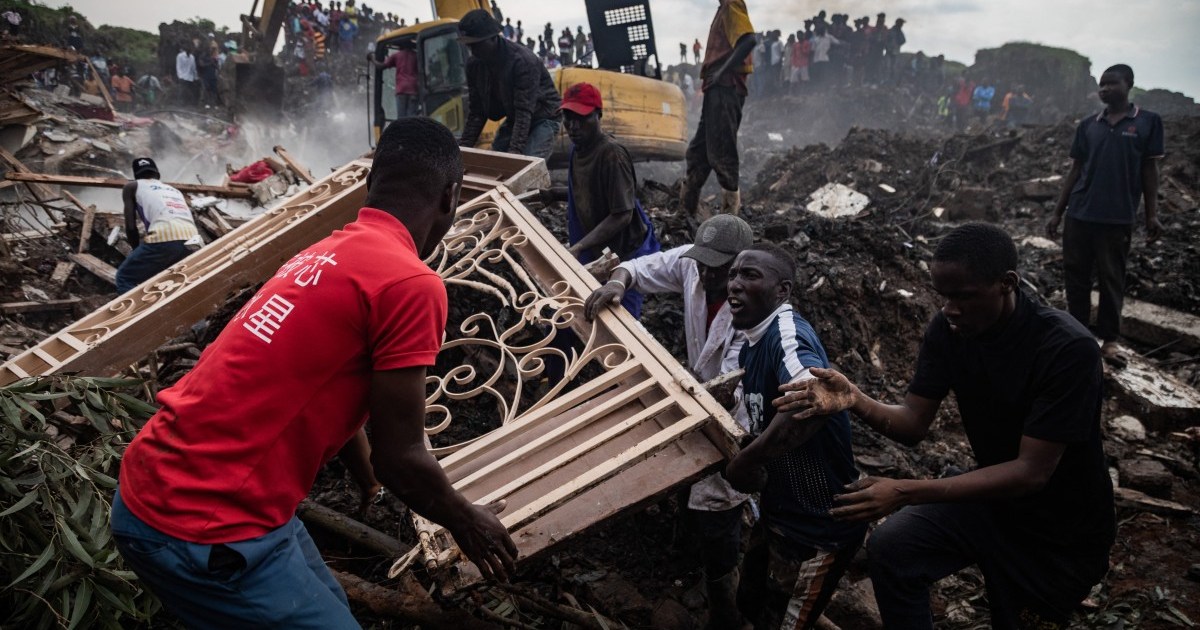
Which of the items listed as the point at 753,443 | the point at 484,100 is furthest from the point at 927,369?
the point at 484,100

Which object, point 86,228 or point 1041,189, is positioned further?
point 1041,189

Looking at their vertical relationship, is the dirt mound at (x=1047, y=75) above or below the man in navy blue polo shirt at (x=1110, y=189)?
above

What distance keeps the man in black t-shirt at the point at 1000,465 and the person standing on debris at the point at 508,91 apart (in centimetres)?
388

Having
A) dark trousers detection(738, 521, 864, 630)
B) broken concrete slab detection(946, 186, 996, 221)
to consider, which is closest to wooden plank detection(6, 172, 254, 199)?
dark trousers detection(738, 521, 864, 630)

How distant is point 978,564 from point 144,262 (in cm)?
590

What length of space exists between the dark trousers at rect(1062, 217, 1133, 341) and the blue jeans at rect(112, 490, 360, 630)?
5.44 m

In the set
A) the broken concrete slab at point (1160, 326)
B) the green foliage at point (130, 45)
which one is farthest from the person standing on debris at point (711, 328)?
the green foliage at point (130, 45)

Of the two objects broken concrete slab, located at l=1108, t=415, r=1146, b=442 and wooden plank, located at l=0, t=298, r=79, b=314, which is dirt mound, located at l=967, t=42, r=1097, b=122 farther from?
wooden plank, located at l=0, t=298, r=79, b=314

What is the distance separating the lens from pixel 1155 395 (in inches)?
174

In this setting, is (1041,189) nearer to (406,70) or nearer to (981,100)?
(406,70)

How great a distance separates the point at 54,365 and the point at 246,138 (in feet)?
52.2

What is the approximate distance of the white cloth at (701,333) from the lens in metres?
2.66

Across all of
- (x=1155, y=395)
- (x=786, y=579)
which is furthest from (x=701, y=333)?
(x=1155, y=395)

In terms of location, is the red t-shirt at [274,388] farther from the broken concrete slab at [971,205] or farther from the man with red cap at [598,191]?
the broken concrete slab at [971,205]
